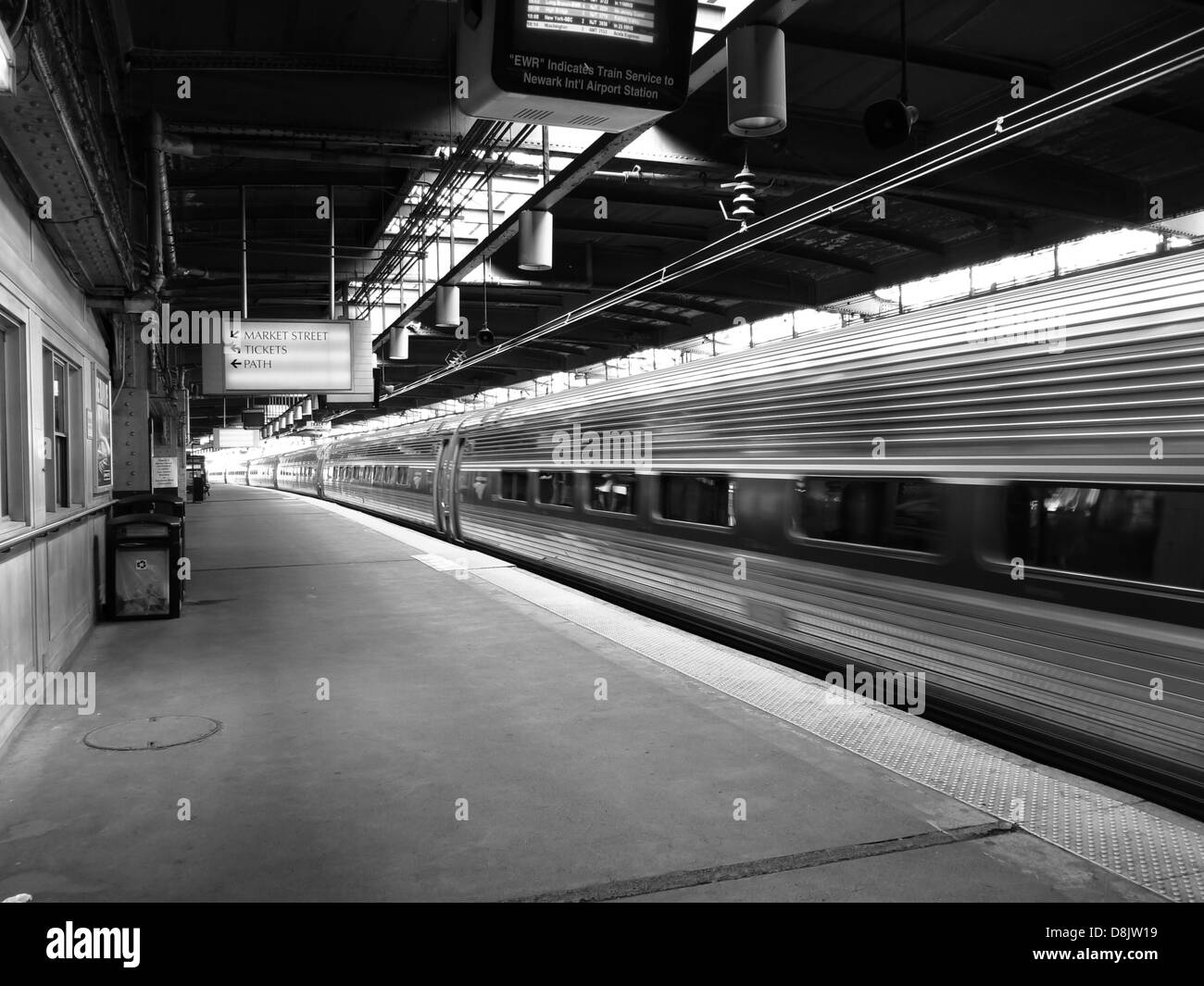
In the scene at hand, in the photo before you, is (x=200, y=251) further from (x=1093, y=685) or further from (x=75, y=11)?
(x=1093, y=685)

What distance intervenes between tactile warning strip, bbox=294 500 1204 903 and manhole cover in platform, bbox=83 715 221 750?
3.08 meters

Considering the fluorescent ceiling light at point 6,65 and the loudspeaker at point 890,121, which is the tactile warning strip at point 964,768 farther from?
the fluorescent ceiling light at point 6,65

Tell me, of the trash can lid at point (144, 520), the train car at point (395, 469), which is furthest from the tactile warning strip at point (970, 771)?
the train car at point (395, 469)

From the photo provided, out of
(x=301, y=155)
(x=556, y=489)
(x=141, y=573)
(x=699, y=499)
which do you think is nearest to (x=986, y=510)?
(x=699, y=499)

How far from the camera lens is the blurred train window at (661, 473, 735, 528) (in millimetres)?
7113

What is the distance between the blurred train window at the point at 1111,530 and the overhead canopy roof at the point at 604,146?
9.31 feet

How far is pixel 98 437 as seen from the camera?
30.0ft

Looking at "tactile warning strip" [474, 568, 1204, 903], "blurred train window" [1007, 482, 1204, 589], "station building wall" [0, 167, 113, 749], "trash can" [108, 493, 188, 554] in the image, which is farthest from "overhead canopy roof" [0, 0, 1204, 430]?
"tactile warning strip" [474, 568, 1204, 903]

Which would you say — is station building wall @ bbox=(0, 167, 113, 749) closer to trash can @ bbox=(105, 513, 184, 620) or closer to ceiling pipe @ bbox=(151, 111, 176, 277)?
trash can @ bbox=(105, 513, 184, 620)

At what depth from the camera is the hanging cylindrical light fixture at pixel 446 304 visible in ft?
45.9

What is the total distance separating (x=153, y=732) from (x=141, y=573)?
4.02 meters

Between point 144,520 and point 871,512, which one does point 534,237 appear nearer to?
point 144,520
